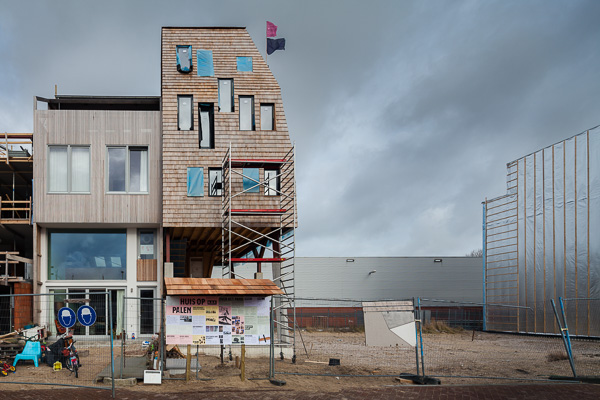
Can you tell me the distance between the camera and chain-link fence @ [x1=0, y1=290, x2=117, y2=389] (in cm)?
1315

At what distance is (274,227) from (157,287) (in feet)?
16.8

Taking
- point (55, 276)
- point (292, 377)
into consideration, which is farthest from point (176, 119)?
point (292, 377)

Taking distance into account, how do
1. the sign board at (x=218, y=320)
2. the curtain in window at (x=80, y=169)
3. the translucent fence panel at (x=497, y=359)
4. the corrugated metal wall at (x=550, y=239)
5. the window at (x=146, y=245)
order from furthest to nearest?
the corrugated metal wall at (x=550, y=239)
the window at (x=146, y=245)
the curtain in window at (x=80, y=169)
the translucent fence panel at (x=497, y=359)
the sign board at (x=218, y=320)

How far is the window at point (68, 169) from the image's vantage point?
72.0 feet

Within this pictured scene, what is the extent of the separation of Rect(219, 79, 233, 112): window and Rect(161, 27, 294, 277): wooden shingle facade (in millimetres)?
90

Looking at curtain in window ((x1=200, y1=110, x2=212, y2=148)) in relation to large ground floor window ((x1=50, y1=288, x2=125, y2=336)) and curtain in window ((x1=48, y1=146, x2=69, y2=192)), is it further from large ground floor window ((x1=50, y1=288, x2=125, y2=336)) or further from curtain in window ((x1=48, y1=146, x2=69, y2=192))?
large ground floor window ((x1=50, y1=288, x2=125, y2=336))

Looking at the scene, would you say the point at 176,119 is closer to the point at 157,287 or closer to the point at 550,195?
the point at 157,287

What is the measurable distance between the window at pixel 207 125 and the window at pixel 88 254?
482cm

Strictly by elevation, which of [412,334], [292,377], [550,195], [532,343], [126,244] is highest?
[550,195]

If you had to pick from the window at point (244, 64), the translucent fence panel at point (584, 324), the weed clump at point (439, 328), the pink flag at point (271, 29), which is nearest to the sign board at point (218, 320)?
the window at point (244, 64)

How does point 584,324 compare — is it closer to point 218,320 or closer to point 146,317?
point 146,317

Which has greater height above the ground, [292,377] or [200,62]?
[200,62]

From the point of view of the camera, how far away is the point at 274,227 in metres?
21.9

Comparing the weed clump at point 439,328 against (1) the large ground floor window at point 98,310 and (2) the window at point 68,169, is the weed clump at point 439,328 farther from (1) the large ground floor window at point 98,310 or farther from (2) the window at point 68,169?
(2) the window at point 68,169
